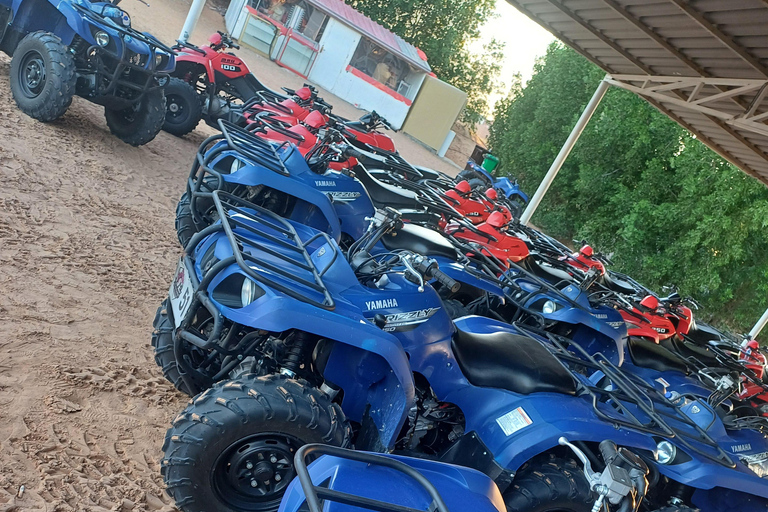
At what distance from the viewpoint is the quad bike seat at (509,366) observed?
311 cm

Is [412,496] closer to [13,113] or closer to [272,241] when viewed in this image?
[272,241]

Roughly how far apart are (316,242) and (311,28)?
20415mm

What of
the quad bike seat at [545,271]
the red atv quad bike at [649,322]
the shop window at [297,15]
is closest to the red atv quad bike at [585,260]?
the quad bike seat at [545,271]

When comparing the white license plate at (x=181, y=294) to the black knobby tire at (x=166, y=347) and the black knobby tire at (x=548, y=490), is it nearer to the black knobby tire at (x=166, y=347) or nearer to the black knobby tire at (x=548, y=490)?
the black knobby tire at (x=166, y=347)

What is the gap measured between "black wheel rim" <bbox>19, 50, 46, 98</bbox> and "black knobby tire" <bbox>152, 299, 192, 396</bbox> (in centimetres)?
416

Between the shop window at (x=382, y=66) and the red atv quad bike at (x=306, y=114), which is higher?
the shop window at (x=382, y=66)

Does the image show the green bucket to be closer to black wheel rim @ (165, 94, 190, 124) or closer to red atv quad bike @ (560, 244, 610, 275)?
red atv quad bike @ (560, 244, 610, 275)


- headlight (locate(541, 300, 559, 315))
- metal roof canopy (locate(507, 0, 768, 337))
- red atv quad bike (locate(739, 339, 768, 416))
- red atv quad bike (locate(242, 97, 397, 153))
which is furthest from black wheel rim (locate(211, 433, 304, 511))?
metal roof canopy (locate(507, 0, 768, 337))

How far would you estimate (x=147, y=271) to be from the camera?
4.69 metres

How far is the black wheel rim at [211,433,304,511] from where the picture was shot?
2.56 meters

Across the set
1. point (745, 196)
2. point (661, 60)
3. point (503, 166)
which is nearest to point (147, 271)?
point (661, 60)

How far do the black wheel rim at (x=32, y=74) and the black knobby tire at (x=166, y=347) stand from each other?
416cm

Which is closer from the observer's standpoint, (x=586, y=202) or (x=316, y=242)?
(x=316, y=242)

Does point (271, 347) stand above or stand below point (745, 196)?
below
